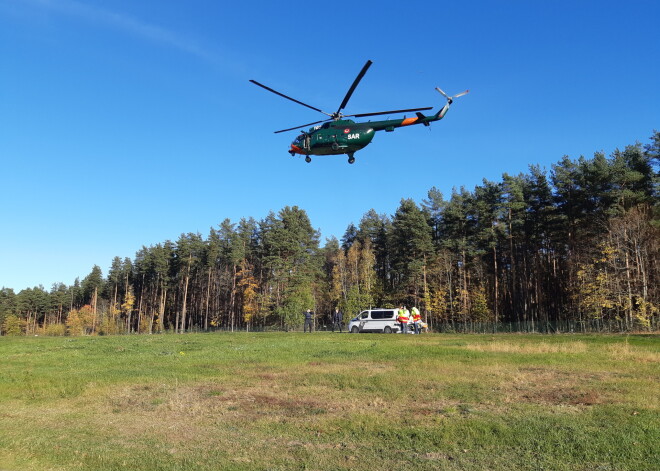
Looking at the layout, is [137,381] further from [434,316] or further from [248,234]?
[248,234]

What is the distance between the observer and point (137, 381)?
14.4m

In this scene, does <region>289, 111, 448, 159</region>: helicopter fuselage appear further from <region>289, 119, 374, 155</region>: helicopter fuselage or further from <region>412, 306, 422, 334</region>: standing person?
<region>412, 306, 422, 334</region>: standing person

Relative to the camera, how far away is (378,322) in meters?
40.0

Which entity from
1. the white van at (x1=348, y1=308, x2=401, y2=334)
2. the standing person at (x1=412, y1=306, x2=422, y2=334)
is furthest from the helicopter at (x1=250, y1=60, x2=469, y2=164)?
the white van at (x1=348, y1=308, x2=401, y2=334)

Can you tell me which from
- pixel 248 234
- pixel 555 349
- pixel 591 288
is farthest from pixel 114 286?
pixel 555 349

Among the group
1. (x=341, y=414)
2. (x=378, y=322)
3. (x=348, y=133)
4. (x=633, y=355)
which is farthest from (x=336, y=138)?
(x=378, y=322)

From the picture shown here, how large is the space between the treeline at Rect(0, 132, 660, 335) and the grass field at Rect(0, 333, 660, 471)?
2941cm

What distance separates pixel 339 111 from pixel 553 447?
14961 mm

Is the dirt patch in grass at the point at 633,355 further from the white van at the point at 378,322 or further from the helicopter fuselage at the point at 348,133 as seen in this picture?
the white van at the point at 378,322

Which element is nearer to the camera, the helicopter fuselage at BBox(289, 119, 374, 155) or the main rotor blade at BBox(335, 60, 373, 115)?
the main rotor blade at BBox(335, 60, 373, 115)

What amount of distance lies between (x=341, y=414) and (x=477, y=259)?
176 feet

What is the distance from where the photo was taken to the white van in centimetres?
3950

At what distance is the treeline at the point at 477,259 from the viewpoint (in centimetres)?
4347

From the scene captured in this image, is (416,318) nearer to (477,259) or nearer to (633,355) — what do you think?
(633,355)
